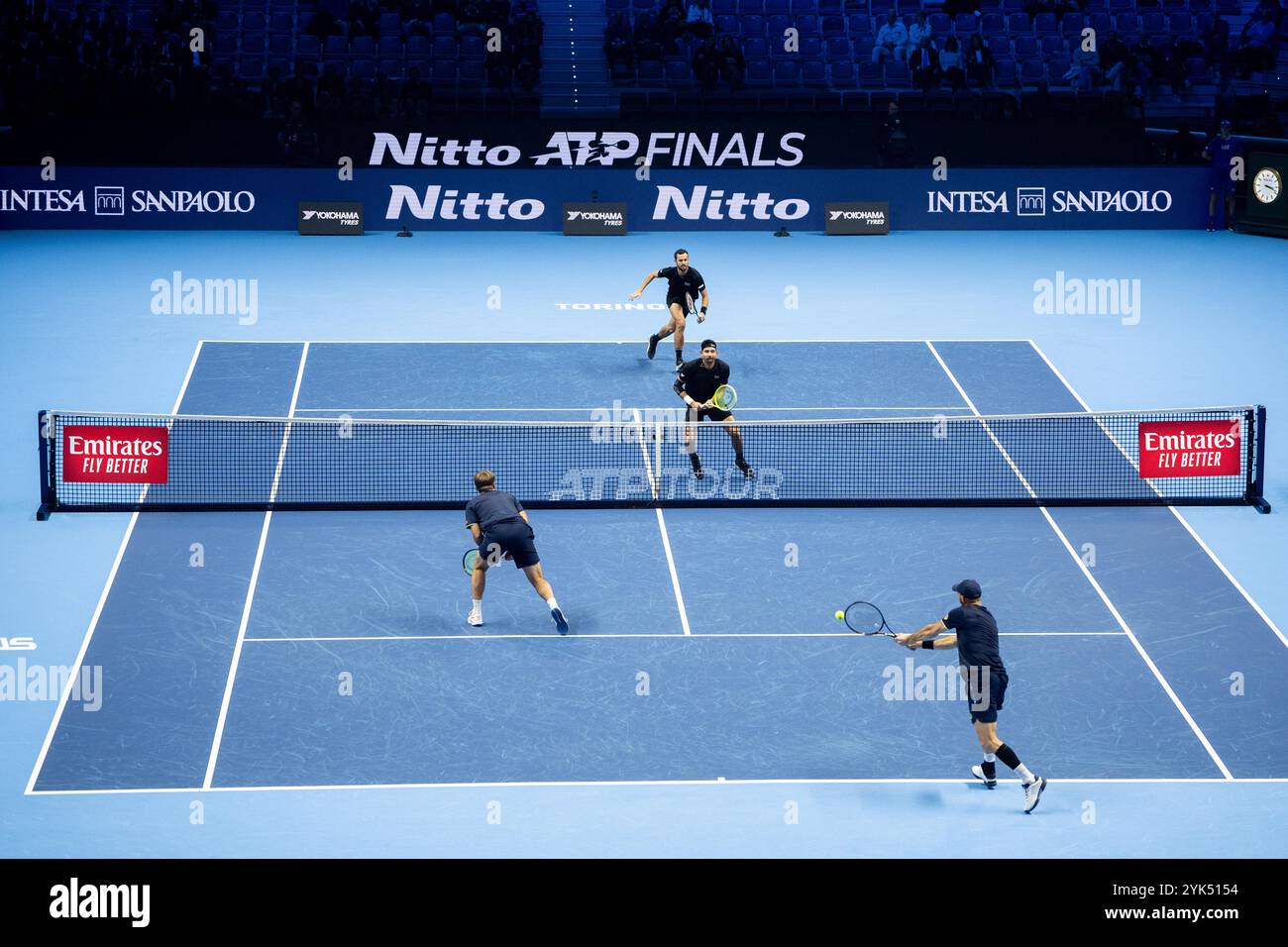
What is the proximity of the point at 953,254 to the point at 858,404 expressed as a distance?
11.6 meters

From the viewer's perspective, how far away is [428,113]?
121 feet

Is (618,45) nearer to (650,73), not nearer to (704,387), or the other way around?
(650,73)

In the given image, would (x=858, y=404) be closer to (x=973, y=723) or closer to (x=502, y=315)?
(x=502, y=315)

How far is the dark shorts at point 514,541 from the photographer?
16.2m

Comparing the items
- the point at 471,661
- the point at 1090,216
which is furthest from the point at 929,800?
the point at 1090,216

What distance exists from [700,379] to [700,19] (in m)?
20.8

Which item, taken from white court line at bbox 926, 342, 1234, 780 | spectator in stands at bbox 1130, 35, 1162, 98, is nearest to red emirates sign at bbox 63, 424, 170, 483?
white court line at bbox 926, 342, 1234, 780

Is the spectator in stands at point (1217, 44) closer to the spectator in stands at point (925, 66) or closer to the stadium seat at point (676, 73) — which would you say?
the spectator in stands at point (925, 66)

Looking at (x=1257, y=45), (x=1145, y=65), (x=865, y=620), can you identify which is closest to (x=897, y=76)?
(x=1145, y=65)

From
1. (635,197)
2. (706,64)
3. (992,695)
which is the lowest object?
(992,695)

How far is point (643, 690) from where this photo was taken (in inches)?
607

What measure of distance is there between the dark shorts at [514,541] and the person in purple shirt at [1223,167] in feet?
80.3

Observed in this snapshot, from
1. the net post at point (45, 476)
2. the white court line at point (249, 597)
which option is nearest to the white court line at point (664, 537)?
the white court line at point (249, 597)

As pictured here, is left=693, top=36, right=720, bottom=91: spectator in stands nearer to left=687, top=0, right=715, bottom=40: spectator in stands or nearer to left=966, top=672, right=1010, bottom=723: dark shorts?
left=687, top=0, right=715, bottom=40: spectator in stands
